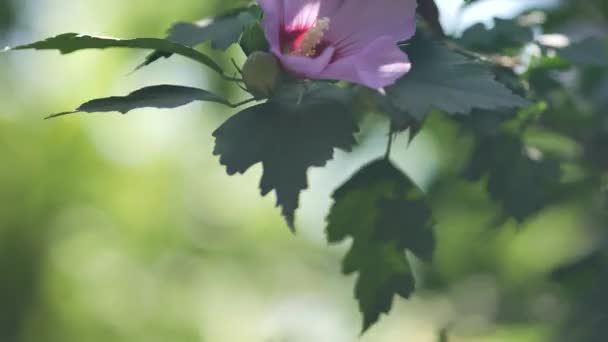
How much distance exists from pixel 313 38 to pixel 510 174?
33cm

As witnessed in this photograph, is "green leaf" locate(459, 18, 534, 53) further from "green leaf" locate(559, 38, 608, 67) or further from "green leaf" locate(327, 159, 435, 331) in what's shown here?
"green leaf" locate(327, 159, 435, 331)

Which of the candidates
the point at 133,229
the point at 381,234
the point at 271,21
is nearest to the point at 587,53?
the point at 381,234

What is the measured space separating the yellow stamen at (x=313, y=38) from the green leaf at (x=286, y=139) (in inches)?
2.0

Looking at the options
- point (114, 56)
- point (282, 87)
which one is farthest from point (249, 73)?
point (114, 56)

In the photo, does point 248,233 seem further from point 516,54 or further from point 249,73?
point 249,73

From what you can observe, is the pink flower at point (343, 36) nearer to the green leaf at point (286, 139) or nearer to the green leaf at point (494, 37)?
the green leaf at point (286, 139)

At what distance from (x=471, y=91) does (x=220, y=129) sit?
0.52 ft

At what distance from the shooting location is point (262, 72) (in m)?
0.46

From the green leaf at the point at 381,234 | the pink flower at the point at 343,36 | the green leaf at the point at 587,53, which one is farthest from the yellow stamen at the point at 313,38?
the green leaf at the point at 587,53

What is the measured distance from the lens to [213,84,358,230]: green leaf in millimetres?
443

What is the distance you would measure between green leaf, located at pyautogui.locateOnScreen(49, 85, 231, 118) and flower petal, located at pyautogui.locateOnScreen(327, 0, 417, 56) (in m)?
0.10

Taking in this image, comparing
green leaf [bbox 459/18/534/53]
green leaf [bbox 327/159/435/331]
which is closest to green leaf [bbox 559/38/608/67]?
green leaf [bbox 459/18/534/53]

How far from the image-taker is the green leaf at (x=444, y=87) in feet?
1.52

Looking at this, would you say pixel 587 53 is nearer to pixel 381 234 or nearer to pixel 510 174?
pixel 510 174
